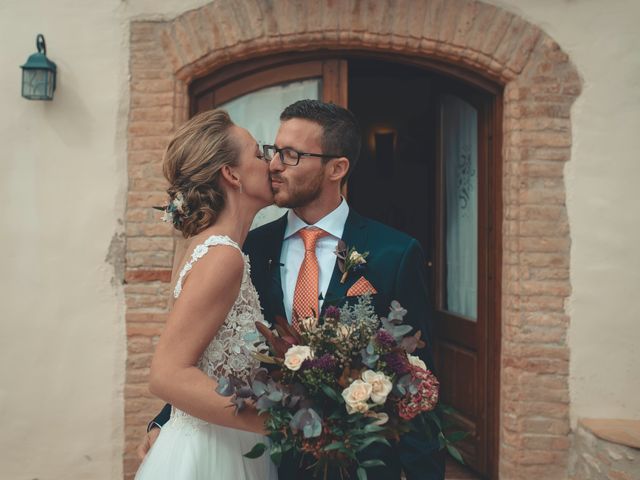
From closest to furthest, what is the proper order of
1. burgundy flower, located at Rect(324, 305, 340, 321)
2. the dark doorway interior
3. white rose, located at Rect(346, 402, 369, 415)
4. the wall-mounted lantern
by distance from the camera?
white rose, located at Rect(346, 402, 369, 415) → burgundy flower, located at Rect(324, 305, 340, 321) → the wall-mounted lantern → the dark doorway interior

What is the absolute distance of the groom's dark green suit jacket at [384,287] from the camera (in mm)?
2338

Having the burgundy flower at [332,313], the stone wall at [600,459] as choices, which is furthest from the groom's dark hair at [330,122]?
the stone wall at [600,459]

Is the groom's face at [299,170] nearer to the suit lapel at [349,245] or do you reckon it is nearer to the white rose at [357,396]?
the suit lapel at [349,245]

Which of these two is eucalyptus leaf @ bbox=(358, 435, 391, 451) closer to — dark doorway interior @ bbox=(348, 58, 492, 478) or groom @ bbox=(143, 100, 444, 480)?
groom @ bbox=(143, 100, 444, 480)

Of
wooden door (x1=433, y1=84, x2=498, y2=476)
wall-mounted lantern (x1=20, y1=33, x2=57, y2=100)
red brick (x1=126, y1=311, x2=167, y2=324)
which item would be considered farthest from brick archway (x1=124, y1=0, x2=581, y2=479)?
wall-mounted lantern (x1=20, y1=33, x2=57, y2=100)

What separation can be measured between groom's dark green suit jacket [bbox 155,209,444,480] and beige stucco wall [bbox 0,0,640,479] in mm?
2305

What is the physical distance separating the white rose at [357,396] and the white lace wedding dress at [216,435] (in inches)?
19.1

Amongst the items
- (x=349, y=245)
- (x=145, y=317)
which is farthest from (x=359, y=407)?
(x=145, y=317)

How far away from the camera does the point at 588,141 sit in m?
4.82

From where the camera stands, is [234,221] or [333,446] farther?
[234,221]

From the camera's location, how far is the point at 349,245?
263 cm

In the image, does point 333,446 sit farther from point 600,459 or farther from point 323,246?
point 600,459

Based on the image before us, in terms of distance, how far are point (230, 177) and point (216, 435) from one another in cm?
88

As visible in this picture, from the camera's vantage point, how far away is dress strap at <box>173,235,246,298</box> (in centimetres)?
229
